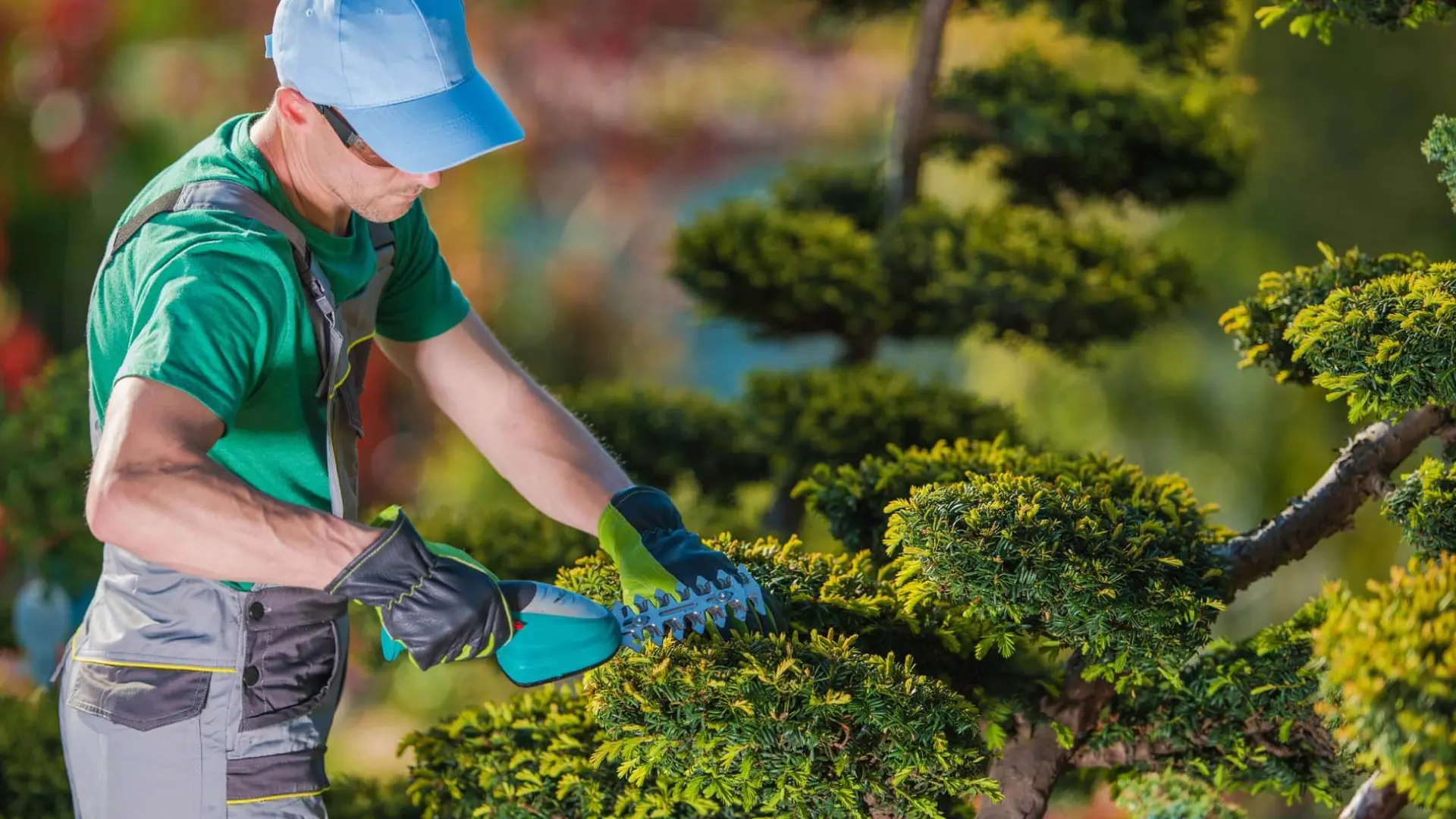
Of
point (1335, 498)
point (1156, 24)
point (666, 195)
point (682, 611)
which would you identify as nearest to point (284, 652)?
point (682, 611)

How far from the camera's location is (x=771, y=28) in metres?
9.06

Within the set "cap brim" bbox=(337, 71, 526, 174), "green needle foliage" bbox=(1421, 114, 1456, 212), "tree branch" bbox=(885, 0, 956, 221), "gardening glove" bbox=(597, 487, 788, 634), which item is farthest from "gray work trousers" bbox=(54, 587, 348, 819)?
"tree branch" bbox=(885, 0, 956, 221)

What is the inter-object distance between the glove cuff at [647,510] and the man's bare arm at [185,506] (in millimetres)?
462

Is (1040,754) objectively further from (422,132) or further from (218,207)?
(218,207)

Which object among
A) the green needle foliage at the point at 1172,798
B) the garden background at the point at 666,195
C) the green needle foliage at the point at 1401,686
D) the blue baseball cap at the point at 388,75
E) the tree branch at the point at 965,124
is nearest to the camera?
the green needle foliage at the point at 1401,686

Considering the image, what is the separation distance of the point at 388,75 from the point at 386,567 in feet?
1.72

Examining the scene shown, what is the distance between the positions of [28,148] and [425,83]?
7.70 metres

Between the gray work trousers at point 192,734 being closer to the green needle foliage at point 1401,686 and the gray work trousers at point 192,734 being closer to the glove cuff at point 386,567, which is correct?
the glove cuff at point 386,567

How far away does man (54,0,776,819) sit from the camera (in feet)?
4.44

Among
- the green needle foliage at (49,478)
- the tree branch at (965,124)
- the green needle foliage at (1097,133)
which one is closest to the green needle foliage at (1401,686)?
the green needle foliage at (1097,133)

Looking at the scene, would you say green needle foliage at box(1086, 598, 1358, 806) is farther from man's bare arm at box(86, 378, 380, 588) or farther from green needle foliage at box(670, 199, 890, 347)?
green needle foliage at box(670, 199, 890, 347)

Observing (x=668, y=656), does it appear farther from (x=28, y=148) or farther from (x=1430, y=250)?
(x=28, y=148)

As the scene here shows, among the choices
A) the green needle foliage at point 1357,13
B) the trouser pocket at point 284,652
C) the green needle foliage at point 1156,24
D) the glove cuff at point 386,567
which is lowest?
the trouser pocket at point 284,652

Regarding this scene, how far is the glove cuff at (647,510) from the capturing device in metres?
1.77
